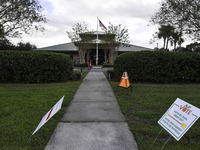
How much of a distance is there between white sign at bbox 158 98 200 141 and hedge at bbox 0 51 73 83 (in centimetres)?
855

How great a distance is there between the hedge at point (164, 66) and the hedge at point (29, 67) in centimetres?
503

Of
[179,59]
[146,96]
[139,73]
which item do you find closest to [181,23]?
[179,59]

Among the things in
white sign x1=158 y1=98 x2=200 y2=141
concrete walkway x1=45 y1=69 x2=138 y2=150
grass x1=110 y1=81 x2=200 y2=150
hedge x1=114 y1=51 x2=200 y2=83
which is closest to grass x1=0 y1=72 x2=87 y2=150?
concrete walkway x1=45 y1=69 x2=138 y2=150

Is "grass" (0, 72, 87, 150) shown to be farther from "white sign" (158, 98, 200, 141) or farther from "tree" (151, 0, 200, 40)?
"tree" (151, 0, 200, 40)

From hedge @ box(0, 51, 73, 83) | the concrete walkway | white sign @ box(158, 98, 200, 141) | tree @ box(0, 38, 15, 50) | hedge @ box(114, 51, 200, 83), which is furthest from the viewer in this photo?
tree @ box(0, 38, 15, 50)

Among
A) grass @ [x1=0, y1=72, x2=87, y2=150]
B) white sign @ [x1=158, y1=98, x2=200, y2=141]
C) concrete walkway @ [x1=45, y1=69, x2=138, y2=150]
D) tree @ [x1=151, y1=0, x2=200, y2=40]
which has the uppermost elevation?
tree @ [x1=151, y1=0, x2=200, y2=40]

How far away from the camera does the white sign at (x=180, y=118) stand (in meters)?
2.53

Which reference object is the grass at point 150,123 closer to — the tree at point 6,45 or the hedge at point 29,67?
the hedge at point 29,67

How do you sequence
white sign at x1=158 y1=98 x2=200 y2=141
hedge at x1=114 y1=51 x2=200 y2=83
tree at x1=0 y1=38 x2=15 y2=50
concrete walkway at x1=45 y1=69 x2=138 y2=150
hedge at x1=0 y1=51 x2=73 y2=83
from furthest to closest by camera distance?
1. tree at x1=0 y1=38 x2=15 y2=50
2. hedge at x1=114 y1=51 x2=200 y2=83
3. hedge at x1=0 y1=51 x2=73 y2=83
4. concrete walkway at x1=45 y1=69 x2=138 y2=150
5. white sign at x1=158 y1=98 x2=200 y2=141

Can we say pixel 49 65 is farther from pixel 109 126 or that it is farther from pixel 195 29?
pixel 195 29

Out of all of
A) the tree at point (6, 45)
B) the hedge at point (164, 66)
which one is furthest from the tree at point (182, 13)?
the tree at point (6, 45)

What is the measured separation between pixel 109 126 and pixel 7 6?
1297 centimetres

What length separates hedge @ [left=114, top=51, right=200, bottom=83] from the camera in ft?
33.2

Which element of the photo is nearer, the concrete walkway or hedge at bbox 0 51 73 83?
the concrete walkway
